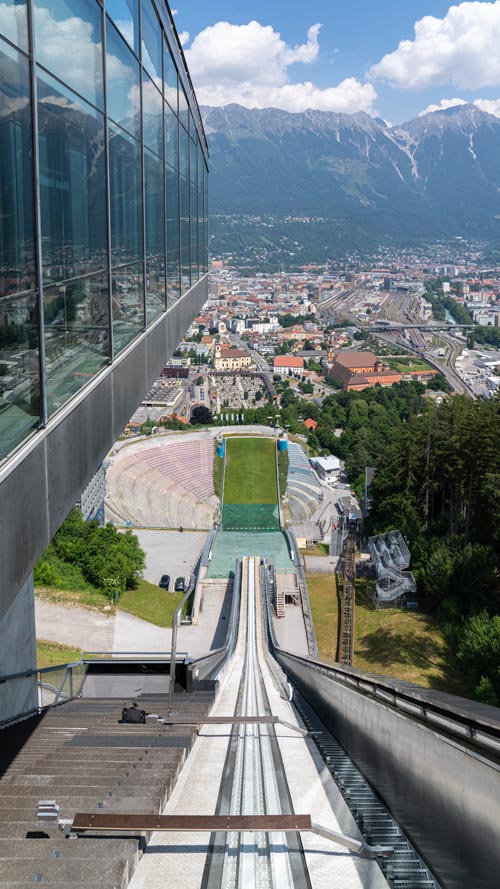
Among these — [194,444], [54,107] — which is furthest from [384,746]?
[194,444]

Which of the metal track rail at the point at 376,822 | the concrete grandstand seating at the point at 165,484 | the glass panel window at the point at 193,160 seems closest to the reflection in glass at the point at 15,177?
the metal track rail at the point at 376,822

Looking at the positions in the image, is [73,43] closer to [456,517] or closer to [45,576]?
[45,576]

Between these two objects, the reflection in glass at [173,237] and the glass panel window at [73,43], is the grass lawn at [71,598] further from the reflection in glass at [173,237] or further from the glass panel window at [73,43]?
the glass panel window at [73,43]

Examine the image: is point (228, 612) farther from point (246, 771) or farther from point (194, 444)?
point (194, 444)

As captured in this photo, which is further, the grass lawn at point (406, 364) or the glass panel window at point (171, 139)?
the grass lawn at point (406, 364)

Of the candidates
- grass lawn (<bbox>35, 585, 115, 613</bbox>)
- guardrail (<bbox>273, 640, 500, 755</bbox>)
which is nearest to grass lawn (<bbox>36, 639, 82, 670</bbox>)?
grass lawn (<bbox>35, 585, 115, 613</bbox>)

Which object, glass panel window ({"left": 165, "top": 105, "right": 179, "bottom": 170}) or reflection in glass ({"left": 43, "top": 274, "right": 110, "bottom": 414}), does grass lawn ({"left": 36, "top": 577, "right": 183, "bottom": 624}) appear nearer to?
glass panel window ({"left": 165, "top": 105, "right": 179, "bottom": 170})

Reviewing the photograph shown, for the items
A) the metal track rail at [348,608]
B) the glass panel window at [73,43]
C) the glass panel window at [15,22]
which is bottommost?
the metal track rail at [348,608]

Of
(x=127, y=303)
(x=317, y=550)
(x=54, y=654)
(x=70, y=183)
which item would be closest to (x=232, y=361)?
(x=317, y=550)
